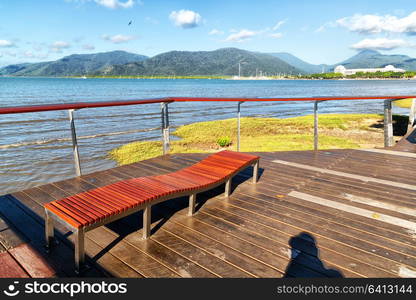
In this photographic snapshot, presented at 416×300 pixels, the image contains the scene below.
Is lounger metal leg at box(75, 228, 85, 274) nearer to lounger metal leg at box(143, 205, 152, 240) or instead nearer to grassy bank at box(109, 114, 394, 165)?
lounger metal leg at box(143, 205, 152, 240)

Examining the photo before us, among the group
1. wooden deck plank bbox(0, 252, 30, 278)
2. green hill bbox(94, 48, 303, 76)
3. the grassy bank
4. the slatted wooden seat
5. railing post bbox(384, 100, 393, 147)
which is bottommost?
the grassy bank

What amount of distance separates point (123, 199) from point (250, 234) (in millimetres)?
1135

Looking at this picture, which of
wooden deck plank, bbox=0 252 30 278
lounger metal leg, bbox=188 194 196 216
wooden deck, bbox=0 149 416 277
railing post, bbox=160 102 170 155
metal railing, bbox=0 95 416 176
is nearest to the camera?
wooden deck plank, bbox=0 252 30 278

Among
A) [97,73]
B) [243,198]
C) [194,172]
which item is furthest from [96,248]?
[97,73]

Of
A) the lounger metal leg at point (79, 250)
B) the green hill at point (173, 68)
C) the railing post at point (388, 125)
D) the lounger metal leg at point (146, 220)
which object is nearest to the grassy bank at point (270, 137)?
the railing post at point (388, 125)

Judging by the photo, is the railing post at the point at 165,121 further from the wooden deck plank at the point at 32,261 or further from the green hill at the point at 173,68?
the green hill at the point at 173,68

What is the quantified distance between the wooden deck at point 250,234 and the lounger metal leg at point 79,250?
70 mm

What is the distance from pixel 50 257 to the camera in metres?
2.16

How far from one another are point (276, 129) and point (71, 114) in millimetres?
12541

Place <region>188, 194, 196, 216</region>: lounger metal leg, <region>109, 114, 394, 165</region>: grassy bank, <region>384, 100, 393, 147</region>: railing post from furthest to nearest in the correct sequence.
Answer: <region>109, 114, 394, 165</region>: grassy bank → <region>384, 100, 393, 147</region>: railing post → <region>188, 194, 196, 216</region>: lounger metal leg

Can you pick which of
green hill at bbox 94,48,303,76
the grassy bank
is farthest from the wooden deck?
green hill at bbox 94,48,303,76

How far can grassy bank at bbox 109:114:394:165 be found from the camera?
10539 millimetres

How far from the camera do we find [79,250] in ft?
6.47

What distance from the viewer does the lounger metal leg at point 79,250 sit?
1934 mm
